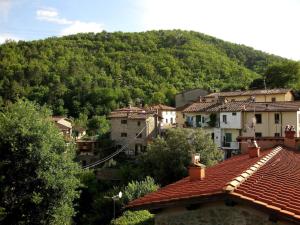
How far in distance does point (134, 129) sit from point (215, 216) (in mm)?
50455

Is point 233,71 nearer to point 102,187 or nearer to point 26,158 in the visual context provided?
point 102,187

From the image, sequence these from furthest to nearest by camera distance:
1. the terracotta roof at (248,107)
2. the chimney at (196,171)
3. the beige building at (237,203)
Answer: the terracotta roof at (248,107) → the chimney at (196,171) → the beige building at (237,203)

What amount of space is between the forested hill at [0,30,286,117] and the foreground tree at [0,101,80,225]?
250 ft

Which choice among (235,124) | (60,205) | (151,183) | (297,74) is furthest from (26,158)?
(297,74)

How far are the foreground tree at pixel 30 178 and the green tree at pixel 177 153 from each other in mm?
16645

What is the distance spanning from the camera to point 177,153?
3647 cm

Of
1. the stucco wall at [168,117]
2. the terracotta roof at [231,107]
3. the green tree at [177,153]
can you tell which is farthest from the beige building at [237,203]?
the stucco wall at [168,117]

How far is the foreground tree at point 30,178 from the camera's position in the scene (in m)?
19.6

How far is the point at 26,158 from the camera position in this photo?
19797 mm

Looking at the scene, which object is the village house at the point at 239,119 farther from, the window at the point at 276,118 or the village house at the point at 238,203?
the village house at the point at 238,203

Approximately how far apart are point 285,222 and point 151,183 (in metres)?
23.0

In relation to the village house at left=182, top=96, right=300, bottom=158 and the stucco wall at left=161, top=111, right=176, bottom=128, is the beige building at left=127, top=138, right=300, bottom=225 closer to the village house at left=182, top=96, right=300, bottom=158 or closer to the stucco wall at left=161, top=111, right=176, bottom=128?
the village house at left=182, top=96, right=300, bottom=158

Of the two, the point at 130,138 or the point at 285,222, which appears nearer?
the point at 285,222

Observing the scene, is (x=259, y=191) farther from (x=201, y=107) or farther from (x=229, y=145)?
(x=201, y=107)
